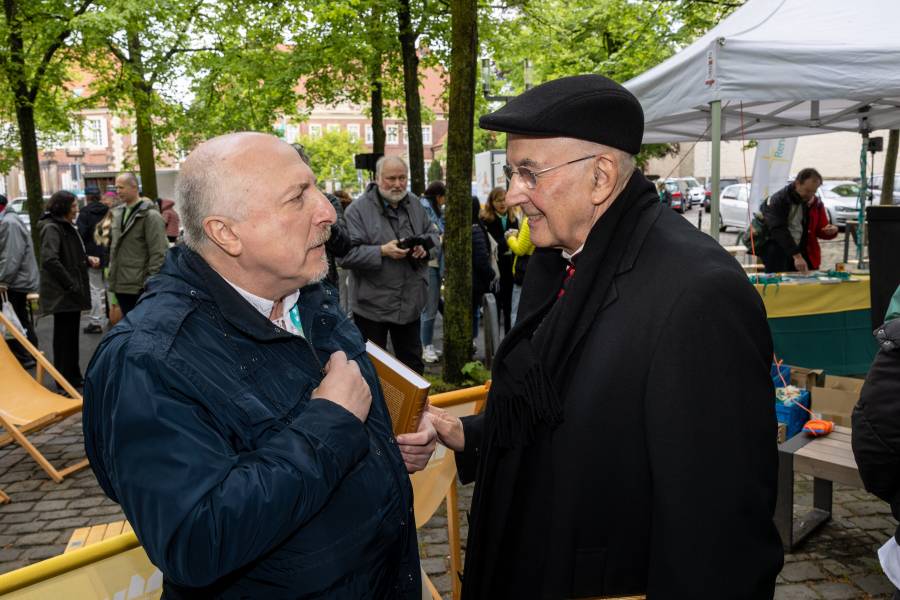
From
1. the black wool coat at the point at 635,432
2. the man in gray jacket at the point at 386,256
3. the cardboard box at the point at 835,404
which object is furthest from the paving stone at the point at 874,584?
the man in gray jacket at the point at 386,256

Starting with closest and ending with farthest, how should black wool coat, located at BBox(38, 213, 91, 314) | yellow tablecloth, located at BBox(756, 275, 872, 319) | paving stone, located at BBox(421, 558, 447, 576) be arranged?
paving stone, located at BBox(421, 558, 447, 576) < yellow tablecloth, located at BBox(756, 275, 872, 319) < black wool coat, located at BBox(38, 213, 91, 314)

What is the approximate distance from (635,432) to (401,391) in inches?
26.1

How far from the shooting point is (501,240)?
857cm

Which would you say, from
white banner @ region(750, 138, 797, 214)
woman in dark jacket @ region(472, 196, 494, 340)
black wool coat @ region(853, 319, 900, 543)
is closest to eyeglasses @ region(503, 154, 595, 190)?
black wool coat @ region(853, 319, 900, 543)

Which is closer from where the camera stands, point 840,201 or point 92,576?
point 92,576

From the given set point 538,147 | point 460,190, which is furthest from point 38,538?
point 538,147

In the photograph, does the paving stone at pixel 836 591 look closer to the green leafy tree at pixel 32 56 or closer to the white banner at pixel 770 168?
the white banner at pixel 770 168

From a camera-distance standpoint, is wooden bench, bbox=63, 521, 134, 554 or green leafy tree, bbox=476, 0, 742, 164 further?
green leafy tree, bbox=476, 0, 742, 164

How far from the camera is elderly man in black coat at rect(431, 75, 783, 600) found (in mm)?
1453

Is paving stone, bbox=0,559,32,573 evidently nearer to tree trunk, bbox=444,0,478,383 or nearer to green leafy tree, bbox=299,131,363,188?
tree trunk, bbox=444,0,478,383

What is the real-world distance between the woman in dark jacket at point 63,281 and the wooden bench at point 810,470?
6.38m

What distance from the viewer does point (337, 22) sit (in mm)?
12984

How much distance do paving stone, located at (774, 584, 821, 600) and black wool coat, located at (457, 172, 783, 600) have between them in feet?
7.63

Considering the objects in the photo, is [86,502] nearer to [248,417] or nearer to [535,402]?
[248,417]
